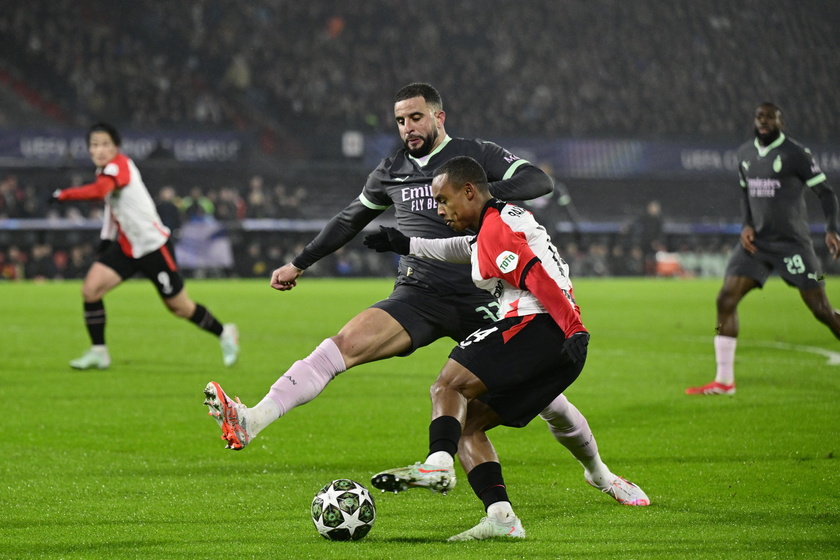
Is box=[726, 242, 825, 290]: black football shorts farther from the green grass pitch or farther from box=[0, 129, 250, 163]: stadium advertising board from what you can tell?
box=[0, 129, 250, 163]: stadium advertising board

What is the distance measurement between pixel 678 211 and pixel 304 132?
11.7m

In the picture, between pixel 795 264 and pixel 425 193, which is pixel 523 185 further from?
pixel 795 264

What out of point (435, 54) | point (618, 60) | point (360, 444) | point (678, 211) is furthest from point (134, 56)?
point (360, 444)

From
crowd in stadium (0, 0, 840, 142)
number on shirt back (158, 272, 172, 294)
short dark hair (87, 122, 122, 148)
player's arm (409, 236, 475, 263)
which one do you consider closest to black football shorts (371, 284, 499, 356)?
player's arm (409, 236, 475, 263)

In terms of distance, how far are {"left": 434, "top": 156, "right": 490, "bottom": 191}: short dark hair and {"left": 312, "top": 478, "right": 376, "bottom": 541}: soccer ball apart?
4.43 feet

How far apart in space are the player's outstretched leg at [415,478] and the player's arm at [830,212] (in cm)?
647

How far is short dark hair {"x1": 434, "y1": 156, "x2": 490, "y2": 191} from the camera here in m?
4.84

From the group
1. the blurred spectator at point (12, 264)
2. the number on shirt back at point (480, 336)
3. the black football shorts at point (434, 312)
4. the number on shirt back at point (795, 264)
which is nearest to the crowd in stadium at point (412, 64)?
the blurred spectator at point (12, 264)

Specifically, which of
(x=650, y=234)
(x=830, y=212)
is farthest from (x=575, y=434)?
(x=650, y=234)

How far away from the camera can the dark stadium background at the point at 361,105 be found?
29.6 meters

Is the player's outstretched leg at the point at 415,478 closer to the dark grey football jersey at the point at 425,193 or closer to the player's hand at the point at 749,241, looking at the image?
the dark grey football jersey at the point at 425,193

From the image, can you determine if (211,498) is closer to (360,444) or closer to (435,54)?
(360,444)

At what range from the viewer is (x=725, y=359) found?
376 inches

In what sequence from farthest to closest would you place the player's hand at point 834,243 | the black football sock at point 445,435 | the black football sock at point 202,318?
the black football sock at point 202,318
the player's hand at point 834,243
the black football sock at point 445,435
